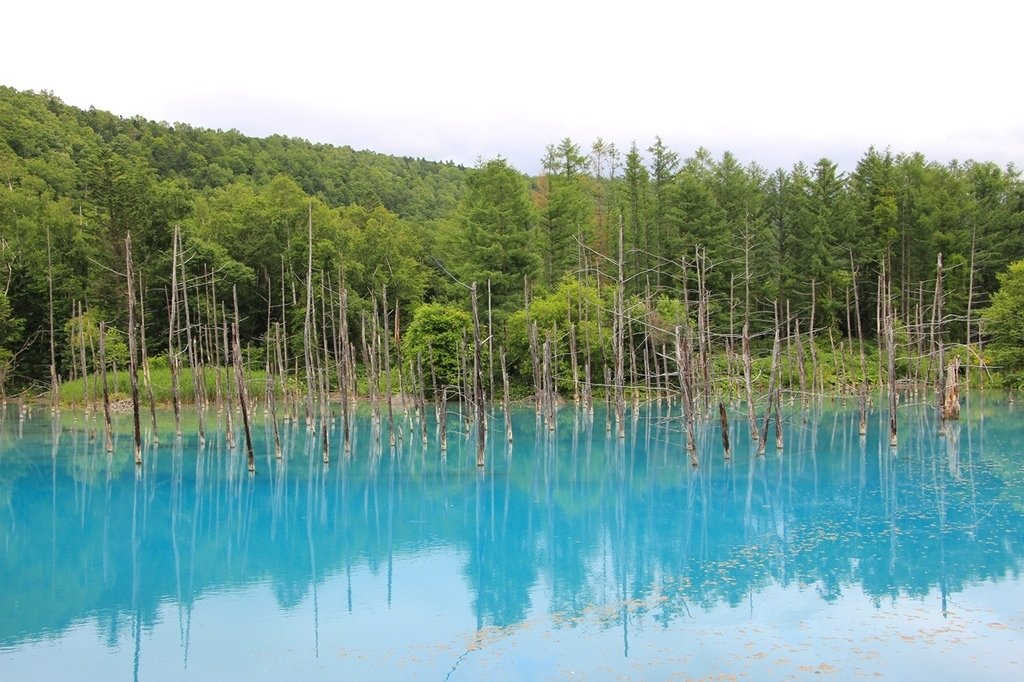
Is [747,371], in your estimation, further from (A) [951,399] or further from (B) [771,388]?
(A) [951,399]

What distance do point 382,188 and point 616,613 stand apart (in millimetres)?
67297

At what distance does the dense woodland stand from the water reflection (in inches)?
550

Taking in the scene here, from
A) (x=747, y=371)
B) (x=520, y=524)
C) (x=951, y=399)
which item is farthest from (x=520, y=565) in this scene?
(x=951, y=399)

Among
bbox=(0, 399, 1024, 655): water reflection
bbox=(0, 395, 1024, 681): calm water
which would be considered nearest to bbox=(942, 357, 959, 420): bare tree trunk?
bbox=(0, 399, 1024, 655): water reflection

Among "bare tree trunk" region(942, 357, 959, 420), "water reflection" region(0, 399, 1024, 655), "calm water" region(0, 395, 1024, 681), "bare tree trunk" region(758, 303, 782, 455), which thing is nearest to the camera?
"calm water" region(0, 395, 1024, 681)

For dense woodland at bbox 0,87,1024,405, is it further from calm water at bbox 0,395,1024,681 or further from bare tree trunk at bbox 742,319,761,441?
calm water at bbox 0,395,1024,681

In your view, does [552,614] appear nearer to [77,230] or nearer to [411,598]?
[411,598]

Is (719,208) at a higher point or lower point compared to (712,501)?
higher

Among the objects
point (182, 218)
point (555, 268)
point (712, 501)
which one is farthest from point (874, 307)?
point (182, 218)

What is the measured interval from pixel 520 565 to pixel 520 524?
291 cm

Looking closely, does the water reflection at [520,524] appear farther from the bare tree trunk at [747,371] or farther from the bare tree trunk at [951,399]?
the bare tree trunk at [951,399]

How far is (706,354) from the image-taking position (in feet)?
80.8

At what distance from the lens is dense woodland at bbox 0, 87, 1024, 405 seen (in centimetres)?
4094

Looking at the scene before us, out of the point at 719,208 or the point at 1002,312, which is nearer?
the point at 1002,312
